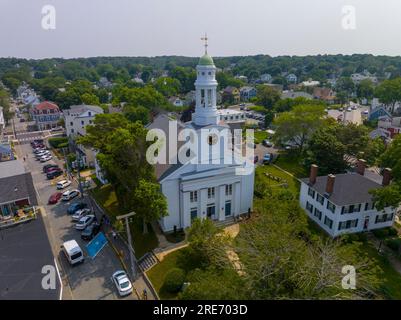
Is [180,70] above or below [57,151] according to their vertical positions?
above

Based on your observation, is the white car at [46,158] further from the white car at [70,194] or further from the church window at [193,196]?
the church window at [193,196]

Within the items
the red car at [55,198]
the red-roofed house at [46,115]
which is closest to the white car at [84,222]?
the red car at [55,198]

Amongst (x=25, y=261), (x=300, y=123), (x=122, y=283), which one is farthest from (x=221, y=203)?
(x=300, y=123)

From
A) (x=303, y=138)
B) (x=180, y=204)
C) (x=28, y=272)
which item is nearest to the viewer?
(x=28, y=272)

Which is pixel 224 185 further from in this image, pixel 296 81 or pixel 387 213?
pixel 296 81

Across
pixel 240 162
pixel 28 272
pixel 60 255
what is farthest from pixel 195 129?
pixel 28 272

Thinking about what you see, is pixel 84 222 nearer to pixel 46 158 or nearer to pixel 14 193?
pixel 14 193
